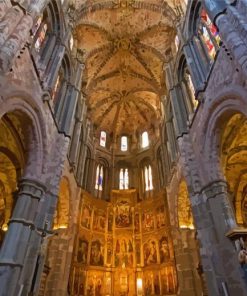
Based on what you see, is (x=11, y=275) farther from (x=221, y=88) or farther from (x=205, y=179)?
(x=221, y=88)

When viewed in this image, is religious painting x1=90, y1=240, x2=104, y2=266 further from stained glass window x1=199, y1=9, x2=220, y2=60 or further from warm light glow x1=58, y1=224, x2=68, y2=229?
stained glass window x1=199, y1=9, x2=220, y2=60

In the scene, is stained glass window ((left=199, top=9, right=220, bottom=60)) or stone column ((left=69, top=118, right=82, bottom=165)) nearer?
stained glass window ((left=199, top=9, right=220, bottom=60))

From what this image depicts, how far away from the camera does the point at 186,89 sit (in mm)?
14625

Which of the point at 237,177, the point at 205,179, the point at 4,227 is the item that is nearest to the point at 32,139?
the point at 4,227

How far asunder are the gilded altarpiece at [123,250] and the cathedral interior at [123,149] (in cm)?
8

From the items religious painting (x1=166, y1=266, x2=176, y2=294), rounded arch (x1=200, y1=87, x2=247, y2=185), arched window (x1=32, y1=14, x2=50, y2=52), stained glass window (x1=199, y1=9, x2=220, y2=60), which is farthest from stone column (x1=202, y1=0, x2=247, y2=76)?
Answer: religious painting (x1=166, y1=266, x2=176, y2=294)

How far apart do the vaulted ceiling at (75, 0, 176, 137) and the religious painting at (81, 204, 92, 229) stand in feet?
29.2

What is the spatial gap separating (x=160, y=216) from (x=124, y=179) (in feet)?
20.0

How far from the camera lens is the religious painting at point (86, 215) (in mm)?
17087

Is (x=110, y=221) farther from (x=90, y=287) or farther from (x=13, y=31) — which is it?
(x=13, y=31)

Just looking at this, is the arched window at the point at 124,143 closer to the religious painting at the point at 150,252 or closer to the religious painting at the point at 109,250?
the religious painting at the point at 109,250

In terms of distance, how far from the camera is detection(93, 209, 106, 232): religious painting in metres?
18.1

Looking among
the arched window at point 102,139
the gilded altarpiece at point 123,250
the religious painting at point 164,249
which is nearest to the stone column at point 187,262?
the gilded altarpiece at point 123,250

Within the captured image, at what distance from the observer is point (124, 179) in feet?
75.4
